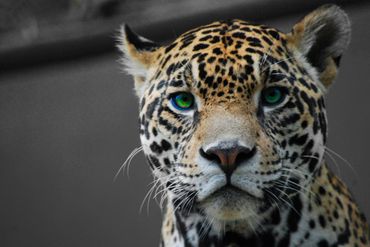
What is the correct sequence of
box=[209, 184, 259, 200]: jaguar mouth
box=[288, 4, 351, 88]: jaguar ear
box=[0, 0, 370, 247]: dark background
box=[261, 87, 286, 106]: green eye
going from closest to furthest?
box=[209, 184, 259, 200]: jaguar mouth
box=[261, 87, 286, 106]: green eye
box=[288, 4, 351, 88]: jaguar ear
box=[0, 0, 370, 247]: dark background

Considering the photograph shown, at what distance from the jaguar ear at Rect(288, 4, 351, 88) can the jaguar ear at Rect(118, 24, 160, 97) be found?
2.70 feet

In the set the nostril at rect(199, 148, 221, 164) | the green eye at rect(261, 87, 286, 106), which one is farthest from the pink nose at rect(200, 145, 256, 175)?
the green eye at rect(261, 87, 286, 106)

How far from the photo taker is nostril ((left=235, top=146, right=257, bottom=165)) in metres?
3.80

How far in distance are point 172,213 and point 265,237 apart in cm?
60

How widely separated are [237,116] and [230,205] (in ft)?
1.41

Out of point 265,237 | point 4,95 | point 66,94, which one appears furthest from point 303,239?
point 4,95

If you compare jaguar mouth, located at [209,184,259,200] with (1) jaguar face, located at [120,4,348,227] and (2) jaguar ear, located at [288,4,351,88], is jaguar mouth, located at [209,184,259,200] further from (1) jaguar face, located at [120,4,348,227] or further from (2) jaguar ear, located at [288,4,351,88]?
(2) jaguar ear, located at [288,4,351,88]

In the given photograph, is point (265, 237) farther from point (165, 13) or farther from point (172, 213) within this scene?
point (165, 13)

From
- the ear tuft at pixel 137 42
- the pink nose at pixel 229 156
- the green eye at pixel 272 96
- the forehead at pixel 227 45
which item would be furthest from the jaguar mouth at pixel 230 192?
the ear tuft at pixel 137 42

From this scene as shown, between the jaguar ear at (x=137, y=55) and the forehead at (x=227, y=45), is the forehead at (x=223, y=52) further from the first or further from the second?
the jaguar ear at (x=137, y=55)

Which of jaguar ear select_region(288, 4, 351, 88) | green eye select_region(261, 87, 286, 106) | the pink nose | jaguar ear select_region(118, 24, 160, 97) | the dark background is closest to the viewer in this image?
the pink nose

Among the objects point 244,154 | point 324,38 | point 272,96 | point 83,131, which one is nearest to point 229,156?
point 244,154

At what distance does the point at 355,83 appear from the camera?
694 cm

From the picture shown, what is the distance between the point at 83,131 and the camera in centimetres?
821
